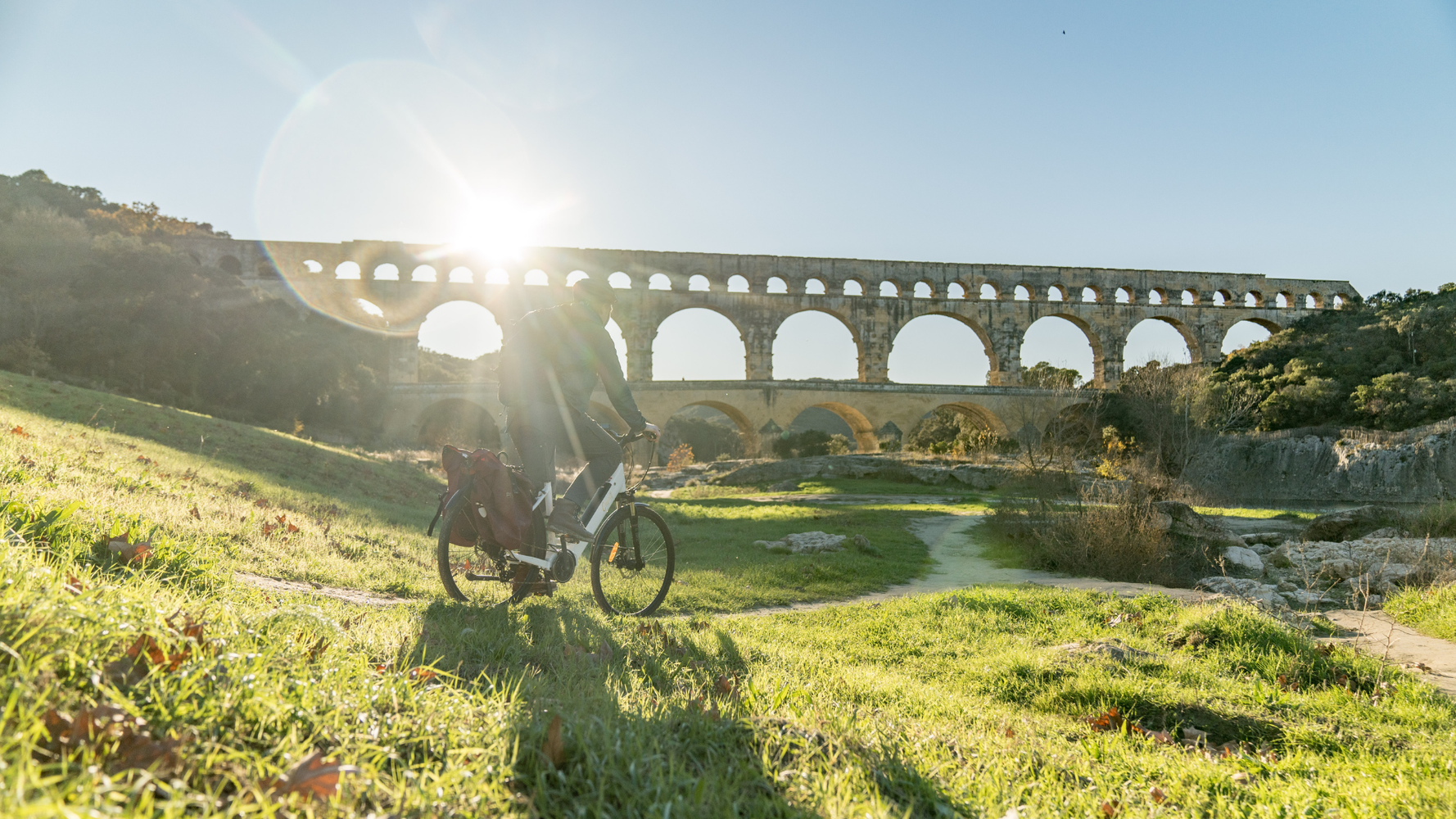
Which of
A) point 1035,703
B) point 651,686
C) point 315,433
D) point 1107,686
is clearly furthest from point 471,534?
point 315,433

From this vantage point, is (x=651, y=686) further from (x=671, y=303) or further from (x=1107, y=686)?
(x=671, y=303)

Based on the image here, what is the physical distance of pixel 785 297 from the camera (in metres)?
38.8

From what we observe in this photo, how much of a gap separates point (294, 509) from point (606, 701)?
5.59 m

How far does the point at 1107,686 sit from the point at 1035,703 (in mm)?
326

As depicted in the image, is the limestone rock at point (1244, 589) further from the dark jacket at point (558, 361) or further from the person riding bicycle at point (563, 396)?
the dark jacket at point (558, 361)

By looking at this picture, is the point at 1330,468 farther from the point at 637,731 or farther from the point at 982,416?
the point at 637,731

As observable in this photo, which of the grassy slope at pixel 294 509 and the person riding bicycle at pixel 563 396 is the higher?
the person riding bicycle at pixel 563 396

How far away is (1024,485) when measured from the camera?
49.8ft

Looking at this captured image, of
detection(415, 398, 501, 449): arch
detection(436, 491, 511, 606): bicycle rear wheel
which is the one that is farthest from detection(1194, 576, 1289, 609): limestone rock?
detection(415, 398, 501, 449): arch

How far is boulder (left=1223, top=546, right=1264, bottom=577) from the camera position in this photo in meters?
7.84

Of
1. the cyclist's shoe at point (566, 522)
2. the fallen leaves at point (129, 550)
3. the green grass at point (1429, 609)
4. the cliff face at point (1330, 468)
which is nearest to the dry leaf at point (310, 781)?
the fallen leaves at point (129, 550)

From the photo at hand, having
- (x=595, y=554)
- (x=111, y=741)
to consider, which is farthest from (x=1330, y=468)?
(x=111, y=741)

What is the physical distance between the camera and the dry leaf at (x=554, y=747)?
5.27 feet

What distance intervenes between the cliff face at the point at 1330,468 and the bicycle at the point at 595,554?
778 inches
